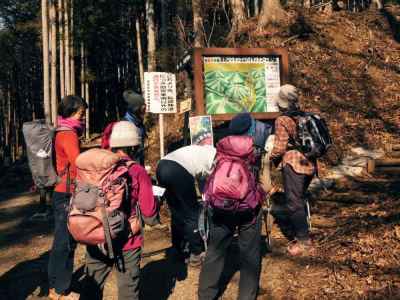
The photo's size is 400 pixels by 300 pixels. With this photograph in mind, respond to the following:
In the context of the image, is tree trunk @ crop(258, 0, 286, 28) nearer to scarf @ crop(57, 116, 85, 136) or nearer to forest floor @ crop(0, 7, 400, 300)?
forest floor @ crop(0, 7, 400, 300)

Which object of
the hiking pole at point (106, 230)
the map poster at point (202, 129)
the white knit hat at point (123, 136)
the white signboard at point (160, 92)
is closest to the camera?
the hiking pole at point (106, 230)

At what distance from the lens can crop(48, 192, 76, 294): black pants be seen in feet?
11.1

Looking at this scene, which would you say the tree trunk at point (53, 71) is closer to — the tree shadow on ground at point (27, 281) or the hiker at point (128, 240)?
the tree shadow on ground at point (27, 281)

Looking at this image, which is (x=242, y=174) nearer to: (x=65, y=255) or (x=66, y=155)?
(x=66, y=155)

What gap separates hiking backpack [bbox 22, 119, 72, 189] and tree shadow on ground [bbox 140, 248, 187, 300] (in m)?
1.55

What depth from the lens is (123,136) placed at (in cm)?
288

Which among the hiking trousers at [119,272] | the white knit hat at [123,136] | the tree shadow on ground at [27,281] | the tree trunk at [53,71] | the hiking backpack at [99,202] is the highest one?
the tree trunk at [53,71]

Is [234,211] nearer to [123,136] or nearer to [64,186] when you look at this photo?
[123,136]

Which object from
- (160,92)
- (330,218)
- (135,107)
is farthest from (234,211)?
(160,92)

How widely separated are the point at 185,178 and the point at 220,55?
324 centimetres

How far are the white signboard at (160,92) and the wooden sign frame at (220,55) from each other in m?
1.05

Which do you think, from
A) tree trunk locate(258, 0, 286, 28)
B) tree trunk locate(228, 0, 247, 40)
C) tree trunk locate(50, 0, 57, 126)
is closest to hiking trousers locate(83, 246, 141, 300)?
tree trunk locate(228, 0, 247, 40)

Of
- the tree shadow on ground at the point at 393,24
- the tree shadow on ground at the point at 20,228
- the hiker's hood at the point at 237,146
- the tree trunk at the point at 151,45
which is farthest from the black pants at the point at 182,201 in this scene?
the tree shadow on ground at the point at 393,24

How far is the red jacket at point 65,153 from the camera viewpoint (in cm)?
333
